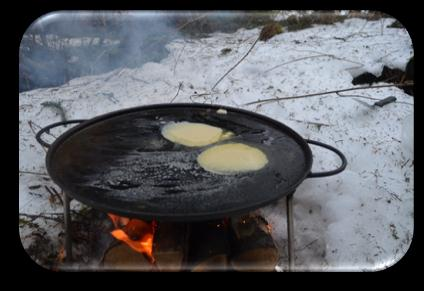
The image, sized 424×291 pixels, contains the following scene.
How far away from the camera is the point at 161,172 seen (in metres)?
1.98

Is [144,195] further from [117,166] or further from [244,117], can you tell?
[244,117]

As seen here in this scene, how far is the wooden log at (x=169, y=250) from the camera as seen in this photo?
198cm

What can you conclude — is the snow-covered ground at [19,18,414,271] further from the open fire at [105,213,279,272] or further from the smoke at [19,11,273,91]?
the open fire at [105,213,279,272]

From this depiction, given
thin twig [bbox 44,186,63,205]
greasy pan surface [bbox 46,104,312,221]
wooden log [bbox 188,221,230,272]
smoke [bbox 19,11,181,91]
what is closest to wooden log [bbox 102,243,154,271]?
wooden log [bbox 188,221,230,272]

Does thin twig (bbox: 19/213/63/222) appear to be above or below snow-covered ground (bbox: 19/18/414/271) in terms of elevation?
below

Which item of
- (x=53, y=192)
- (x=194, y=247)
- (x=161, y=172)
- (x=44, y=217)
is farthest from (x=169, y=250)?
(x=53, y=192)

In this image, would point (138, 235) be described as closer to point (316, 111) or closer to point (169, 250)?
point (169, 250)

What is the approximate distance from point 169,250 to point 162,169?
0.39m

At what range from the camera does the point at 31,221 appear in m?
2.42

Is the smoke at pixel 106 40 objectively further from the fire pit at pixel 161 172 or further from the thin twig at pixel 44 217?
the thin twig at pixel 44 217

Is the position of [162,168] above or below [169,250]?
above

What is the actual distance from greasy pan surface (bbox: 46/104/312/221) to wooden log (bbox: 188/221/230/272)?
0.33 metres

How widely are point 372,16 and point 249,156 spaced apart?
2.23 m

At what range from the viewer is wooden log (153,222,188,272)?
198 centimetres
